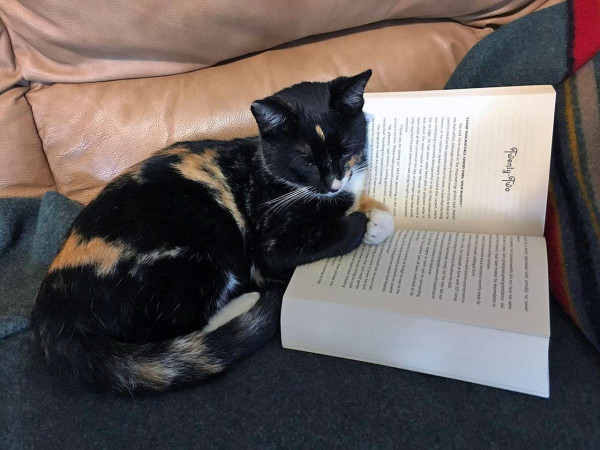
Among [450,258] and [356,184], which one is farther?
[356,184]

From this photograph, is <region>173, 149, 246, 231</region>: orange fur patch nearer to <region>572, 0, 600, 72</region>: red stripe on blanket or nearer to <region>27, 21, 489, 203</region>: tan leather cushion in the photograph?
<region>27, 21, 489, 203</region>: tan leather cushion

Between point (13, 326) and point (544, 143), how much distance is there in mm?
1001

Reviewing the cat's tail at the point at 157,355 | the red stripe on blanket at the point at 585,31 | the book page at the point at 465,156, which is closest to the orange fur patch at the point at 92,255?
the cat's tail at the point at 157,355

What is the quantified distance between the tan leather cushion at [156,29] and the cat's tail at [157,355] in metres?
0.58

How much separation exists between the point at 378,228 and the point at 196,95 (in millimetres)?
525

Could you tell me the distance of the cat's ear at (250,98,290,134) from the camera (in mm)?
815

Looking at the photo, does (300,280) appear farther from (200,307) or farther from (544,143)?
(544,143)

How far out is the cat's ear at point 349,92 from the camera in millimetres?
850

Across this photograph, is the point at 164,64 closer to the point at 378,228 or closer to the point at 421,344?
the point at 378,228

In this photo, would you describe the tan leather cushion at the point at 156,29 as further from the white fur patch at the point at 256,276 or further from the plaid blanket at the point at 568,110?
the white fur patch at the point at 256,276

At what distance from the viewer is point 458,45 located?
1.18 metres

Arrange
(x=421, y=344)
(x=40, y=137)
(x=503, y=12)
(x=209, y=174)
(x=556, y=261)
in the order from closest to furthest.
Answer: (x=421, y=344), (x=556, y=261), (x=209, y=174), (x=40, y=137), (x=503, y=12)

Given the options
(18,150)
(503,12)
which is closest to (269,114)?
(18,150)

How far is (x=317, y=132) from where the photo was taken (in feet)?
2.87
